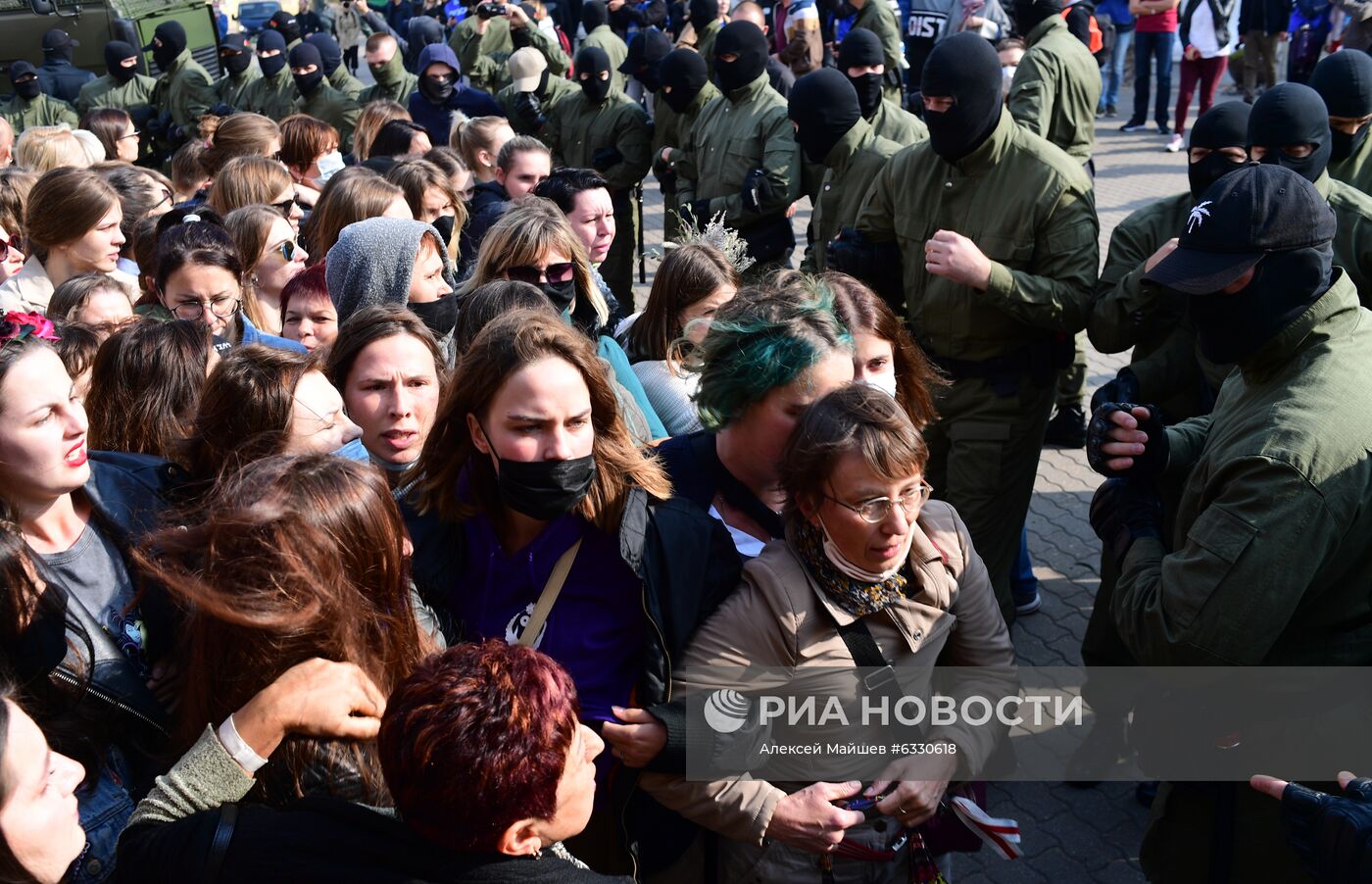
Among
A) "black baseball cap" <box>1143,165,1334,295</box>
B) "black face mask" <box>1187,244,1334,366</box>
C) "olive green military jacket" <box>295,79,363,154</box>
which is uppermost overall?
"black baseball cap" <box>1143,165,1334,295</box>

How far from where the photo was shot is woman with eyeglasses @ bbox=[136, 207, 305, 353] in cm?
427

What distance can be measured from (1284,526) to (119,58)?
12.5 meters

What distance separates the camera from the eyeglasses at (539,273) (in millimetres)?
4270

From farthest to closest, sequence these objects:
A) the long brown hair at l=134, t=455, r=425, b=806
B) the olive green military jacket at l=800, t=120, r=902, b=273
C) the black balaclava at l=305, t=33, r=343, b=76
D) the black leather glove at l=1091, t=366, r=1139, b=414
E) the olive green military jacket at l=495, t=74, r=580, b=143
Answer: the black balaclava at l=305, t=33, r=343, b=76, the olive green military jacket at l=495, t=74, r=580, b=143, the olive green military jacket at l=800, t=120, r=902, b=273, the black leather glove at l=1091, t=366, r=1139, b=414, the long brown hair at l=134, t=455, r=425, b=806

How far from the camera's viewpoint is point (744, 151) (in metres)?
7.36

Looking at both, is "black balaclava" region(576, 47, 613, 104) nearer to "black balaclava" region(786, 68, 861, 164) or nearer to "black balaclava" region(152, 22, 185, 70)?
"black balaclava" region(786, 68, 861, 164)

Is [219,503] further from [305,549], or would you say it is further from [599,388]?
[599,388]

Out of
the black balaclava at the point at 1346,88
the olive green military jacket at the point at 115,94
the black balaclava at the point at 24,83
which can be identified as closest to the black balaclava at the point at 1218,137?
the black balaclava at the point at 1346,88

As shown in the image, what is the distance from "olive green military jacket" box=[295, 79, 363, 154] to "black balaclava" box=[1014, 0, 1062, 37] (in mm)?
6092

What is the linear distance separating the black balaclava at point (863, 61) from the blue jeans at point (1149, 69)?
308 inches

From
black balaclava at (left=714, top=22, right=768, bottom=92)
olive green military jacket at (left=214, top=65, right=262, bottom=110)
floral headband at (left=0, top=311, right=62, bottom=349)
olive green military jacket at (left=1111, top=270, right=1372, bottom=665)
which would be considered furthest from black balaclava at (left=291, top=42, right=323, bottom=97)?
olive green military jacket at (left=1111, top=270, right=1372, bottom=665)

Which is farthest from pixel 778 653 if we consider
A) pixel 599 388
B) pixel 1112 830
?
pixel 1112 830

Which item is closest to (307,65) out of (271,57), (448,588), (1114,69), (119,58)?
(271,57)

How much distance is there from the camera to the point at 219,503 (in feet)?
7.24
